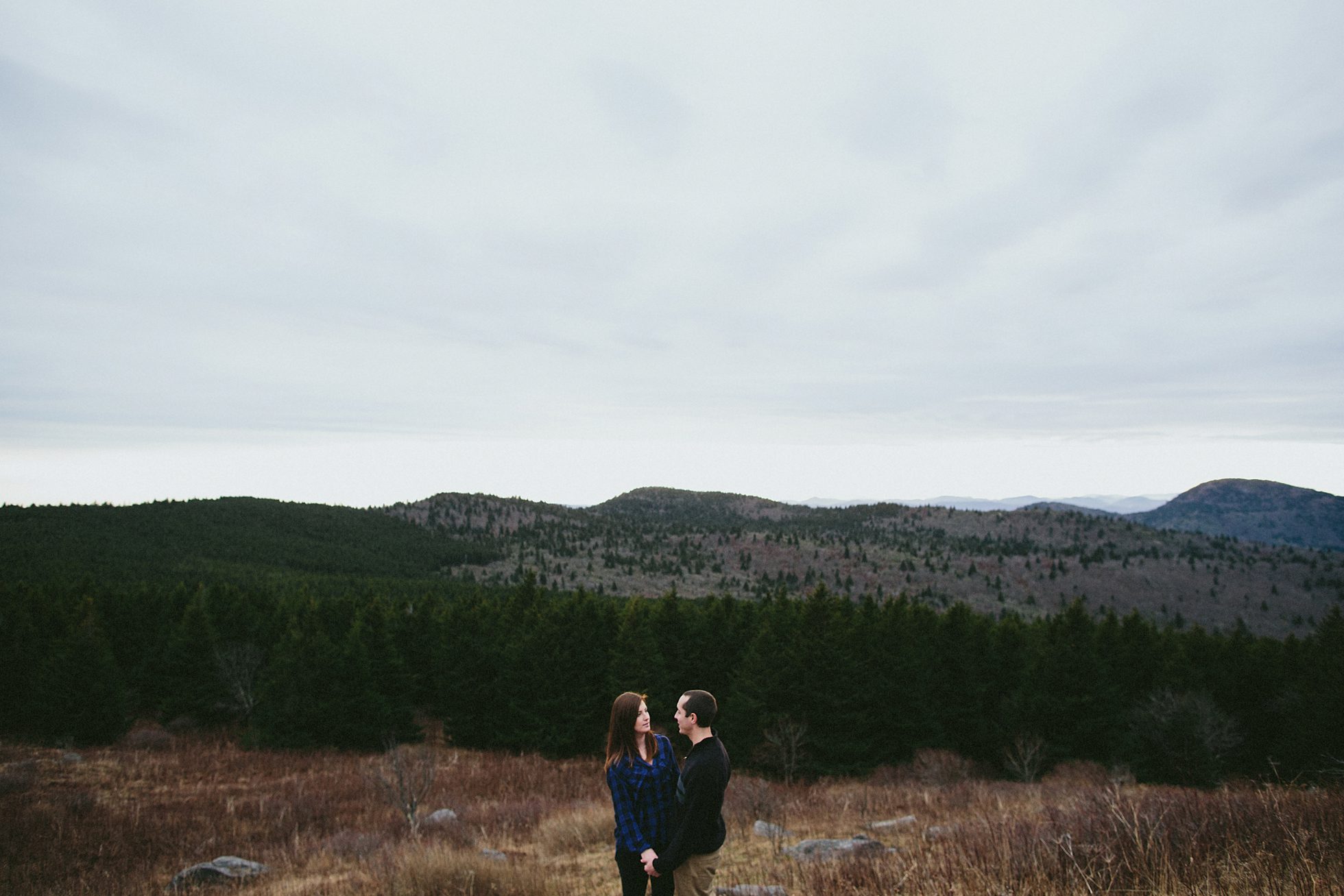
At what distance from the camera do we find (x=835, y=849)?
416 inches

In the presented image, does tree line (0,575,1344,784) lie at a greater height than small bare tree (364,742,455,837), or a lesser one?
lesser

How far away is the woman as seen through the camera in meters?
5.64

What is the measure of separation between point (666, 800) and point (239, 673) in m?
45.8

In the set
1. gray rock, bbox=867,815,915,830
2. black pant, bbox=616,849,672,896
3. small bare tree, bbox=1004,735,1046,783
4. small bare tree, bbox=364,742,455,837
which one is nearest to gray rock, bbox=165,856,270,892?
small bare tree, bbox=364,742,455,837

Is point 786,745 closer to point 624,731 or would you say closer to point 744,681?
point 744,681

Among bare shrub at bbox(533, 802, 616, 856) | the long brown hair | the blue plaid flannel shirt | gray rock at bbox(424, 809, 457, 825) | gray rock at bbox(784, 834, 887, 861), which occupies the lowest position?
gray rock at bbox(424, 809, 457, 825)

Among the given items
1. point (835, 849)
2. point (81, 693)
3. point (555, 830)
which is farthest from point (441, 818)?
point (81, 693)

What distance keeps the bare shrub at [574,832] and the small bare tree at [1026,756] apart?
2581cm

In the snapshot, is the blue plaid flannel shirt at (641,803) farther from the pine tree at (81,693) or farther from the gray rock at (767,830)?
the pine tree at (81,693)

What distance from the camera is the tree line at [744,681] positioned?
3331 cm

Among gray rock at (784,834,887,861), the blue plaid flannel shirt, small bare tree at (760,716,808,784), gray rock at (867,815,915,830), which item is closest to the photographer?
the blue plaid flannel shirt

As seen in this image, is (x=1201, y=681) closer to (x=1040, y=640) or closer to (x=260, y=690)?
(x=1040, y=640)

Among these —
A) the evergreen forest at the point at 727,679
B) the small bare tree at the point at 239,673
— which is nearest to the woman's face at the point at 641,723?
the evergreen forest at the point at 727,679

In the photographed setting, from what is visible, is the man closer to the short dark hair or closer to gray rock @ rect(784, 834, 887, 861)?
the short dark hair
